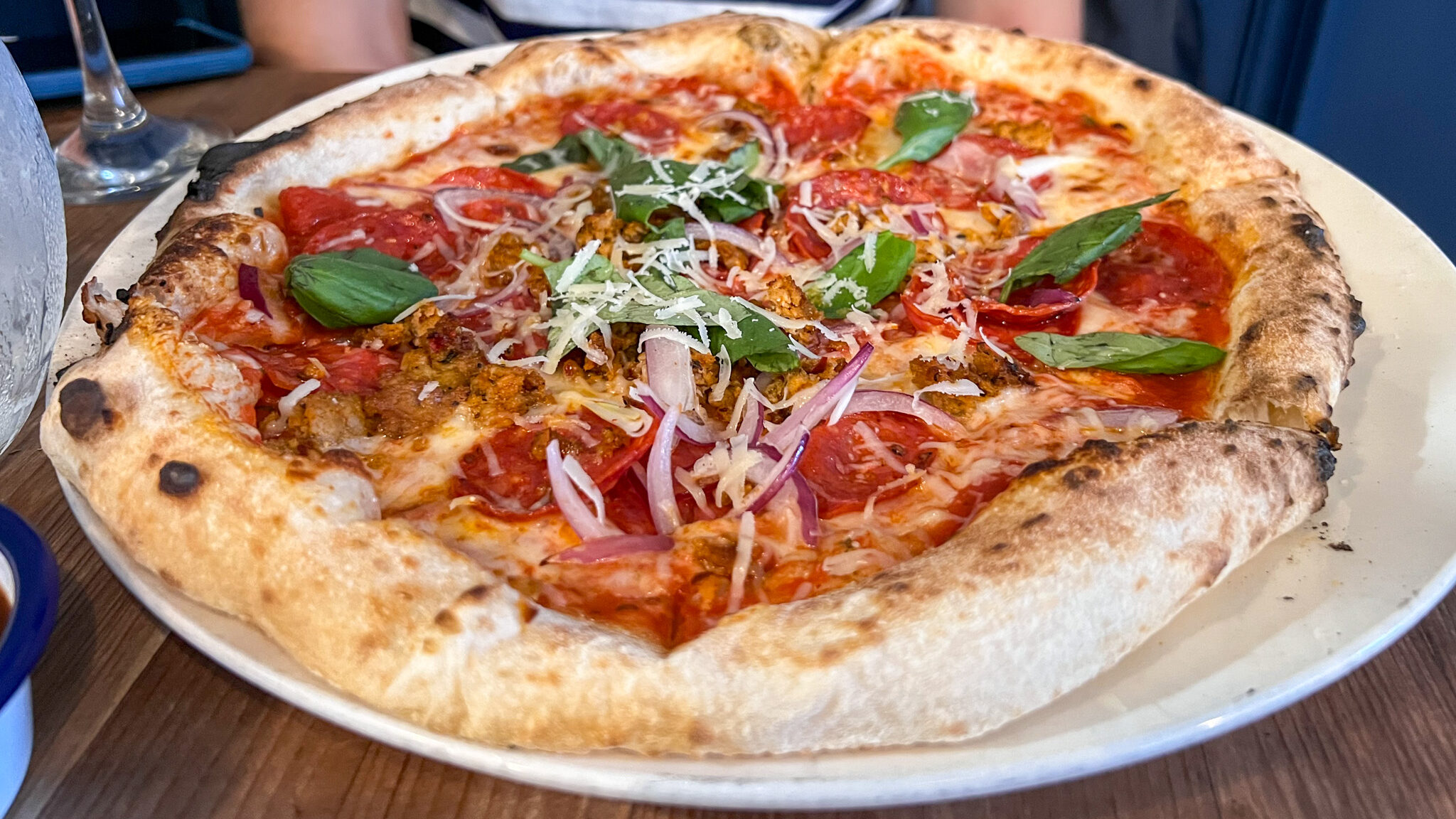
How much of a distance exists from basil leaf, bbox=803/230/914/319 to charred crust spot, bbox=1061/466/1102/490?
2.59 ft

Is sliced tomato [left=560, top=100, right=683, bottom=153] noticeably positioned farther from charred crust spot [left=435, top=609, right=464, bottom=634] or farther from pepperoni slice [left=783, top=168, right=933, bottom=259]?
charred crust spot [left=435, top=609, right=464, bottom=634]

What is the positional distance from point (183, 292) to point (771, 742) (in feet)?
5.14

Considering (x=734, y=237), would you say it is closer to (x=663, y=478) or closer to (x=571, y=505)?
(x=663, y=478)

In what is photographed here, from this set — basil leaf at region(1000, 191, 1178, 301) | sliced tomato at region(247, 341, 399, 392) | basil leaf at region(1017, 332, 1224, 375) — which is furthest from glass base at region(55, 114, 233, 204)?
basil leaf at region(1017, 332, 1224, 375)

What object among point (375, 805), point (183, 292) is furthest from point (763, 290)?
point (375, 805)

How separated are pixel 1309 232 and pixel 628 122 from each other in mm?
1846

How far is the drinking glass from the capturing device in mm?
1877

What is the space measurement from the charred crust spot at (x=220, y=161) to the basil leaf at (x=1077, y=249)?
6.13ft

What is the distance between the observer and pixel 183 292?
2.14 m

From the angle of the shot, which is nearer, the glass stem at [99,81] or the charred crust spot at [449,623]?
the charred crust spot at [449,623]

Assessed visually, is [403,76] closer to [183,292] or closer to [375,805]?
[183,292]

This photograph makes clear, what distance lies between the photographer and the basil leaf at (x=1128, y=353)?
2088 mm

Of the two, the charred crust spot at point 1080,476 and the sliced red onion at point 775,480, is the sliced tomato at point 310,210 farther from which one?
the charred crust spot at point 1080,476

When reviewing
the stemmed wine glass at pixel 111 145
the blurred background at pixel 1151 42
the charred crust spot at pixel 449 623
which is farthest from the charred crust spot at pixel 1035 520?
the blurred background at pixel 1151 42
